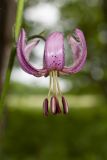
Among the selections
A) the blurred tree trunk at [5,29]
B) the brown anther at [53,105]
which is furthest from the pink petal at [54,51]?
the blurred tree trunk at [5,29]

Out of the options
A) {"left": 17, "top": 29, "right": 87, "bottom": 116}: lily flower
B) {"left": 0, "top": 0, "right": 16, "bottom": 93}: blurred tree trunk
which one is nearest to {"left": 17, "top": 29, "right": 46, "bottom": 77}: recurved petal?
{"left": 17, "top": 29, "right": 87, "bottom": 116}: lily flower

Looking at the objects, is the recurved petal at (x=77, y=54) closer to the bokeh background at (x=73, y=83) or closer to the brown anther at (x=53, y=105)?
the brown anther at (x=53, y=105)

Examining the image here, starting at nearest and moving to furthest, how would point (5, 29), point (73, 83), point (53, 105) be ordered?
point (53, 105) < point (5, 29) < point (73, 83)

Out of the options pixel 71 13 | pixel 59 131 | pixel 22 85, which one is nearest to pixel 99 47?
pixel 71 13

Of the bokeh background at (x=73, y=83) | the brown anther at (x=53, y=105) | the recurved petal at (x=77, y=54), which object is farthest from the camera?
the bokeh background at (x=73, y=83)

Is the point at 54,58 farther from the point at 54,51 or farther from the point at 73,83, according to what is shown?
the point at 73,83

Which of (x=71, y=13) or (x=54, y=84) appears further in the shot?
(x=71, y=13)

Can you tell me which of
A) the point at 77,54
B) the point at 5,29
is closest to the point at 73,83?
the point at 5,29

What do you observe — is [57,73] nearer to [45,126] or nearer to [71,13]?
[71,13]
